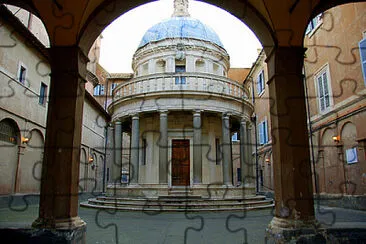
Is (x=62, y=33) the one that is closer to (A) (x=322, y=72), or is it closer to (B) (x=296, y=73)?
(B) (x=296, y=73)

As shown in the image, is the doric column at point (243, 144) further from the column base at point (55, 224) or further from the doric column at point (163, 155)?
the column base at point (55, 224)

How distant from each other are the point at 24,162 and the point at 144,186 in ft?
22.5

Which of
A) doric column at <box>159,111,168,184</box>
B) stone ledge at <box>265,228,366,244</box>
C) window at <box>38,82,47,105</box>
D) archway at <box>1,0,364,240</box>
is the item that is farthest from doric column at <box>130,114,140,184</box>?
stone ledge at <box>265,228,366,244</box>

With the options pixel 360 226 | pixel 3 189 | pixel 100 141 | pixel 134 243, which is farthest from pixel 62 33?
pixel 100 141

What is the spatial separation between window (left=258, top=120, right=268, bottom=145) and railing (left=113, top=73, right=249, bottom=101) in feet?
35.6

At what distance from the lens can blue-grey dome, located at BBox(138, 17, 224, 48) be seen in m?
22.4

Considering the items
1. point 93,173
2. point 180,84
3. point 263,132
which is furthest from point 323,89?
point 93,173

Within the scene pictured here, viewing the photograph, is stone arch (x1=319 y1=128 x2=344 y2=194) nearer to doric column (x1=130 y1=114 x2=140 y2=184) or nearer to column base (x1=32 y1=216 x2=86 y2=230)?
doric column (x1=130 y1=114 x2=140 y2=184)

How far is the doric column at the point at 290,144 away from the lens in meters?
5.36

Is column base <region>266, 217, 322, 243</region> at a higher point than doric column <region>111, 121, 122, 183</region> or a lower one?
lower

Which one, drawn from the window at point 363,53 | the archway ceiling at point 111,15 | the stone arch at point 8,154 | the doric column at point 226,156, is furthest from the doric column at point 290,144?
the stone arch at point 8,154

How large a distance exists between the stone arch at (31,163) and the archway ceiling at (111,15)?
12.5 m

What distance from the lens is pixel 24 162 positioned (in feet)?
56.7

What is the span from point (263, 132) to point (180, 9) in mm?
13447
